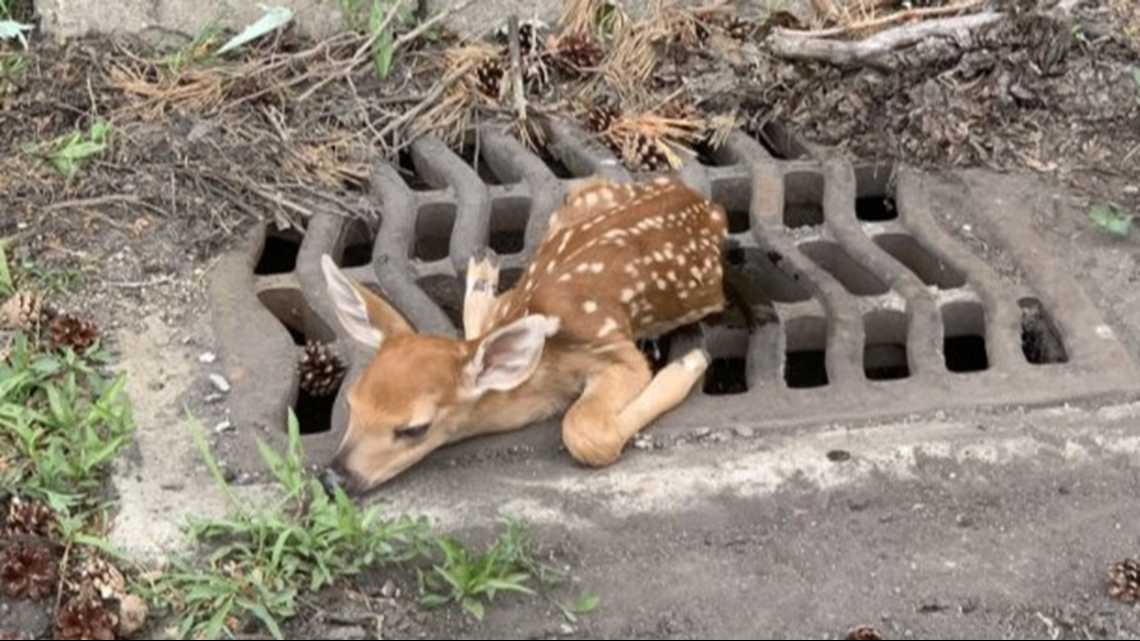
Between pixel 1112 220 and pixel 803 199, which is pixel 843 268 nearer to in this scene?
pixel 803 199

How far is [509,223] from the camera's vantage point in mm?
5715

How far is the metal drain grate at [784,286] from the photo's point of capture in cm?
493

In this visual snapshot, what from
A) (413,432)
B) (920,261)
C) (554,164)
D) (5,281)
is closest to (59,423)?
(5,281)

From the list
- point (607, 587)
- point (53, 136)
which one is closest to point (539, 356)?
point (607, 587)

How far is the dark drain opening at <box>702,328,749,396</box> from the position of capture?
17.1 feet

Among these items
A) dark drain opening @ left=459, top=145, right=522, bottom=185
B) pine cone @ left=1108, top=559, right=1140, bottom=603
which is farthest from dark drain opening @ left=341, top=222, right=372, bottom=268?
pine cone @ left=1108, top=559, right=1140, bottom=603

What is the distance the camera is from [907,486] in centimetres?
464

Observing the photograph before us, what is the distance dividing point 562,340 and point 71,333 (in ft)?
4.00

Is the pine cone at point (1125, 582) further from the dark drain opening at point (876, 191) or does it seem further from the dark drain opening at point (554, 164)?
the dark drain opening at point (554, 164)

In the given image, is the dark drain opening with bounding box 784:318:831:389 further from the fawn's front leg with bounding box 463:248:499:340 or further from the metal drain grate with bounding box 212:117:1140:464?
the fawn's front leg with bounding box 463:248:499:340

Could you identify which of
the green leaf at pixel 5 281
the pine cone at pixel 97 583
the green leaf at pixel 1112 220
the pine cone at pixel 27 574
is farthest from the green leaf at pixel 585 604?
the green leaf at pixel 1112 220

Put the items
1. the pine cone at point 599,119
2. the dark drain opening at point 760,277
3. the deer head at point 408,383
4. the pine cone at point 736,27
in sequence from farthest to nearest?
1. the pine cone at point 736,27
2. the pine cone at point 599,119
3. the dark drain opening at point 760,277
4. the deer head at point 408,383

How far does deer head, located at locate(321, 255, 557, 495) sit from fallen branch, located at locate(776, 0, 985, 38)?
5.92 ft

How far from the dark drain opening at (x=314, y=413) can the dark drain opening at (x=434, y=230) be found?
675mm
